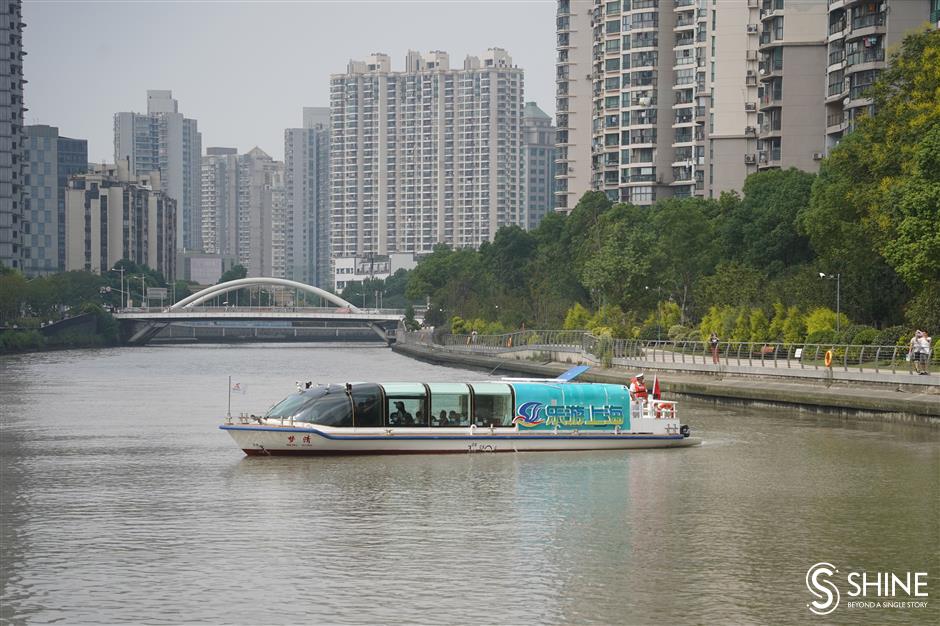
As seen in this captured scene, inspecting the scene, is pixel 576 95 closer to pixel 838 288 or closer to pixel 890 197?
pixel 838 288

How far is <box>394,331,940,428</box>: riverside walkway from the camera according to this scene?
49.0 m

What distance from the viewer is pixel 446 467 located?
119 feet

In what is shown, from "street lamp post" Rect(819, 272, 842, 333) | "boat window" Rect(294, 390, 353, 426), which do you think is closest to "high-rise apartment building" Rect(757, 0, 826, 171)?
"street lamp post" Rect(819, 272, 842, 333)

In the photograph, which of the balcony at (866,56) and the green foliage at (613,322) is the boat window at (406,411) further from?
the balcony at (866,56)

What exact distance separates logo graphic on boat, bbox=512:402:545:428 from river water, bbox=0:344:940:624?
1006 mm

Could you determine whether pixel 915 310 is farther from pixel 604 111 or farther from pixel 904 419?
pixel 604 111

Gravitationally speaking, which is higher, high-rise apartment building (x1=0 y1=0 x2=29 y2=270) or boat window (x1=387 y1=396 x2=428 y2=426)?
high-rise apartment building (x1=0 y1=0 x2=29 y2=270)

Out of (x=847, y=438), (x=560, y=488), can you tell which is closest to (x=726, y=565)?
(x=560, y=488)

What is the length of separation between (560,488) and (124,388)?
4797 centimetres

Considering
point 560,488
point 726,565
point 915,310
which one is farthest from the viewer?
point 915,310

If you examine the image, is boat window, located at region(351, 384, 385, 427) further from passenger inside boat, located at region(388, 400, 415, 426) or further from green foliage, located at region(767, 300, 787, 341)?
green foliage, located at region(767, 300, 787, 341)

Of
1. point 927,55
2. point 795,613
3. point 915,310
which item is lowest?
point 795,613

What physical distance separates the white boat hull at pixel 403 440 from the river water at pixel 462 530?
45cm

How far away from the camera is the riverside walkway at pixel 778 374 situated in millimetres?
49031
